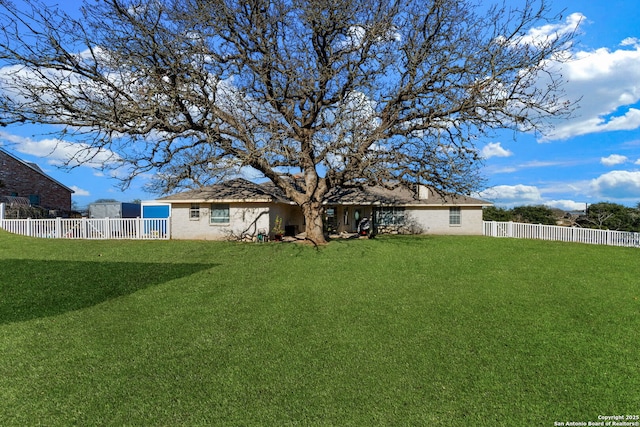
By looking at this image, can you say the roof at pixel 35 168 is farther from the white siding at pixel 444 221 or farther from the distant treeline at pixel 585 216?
the distant treeline at pixel 585 216

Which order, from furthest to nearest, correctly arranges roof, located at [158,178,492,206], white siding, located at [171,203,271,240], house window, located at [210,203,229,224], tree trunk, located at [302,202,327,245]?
house window, located at [210,203,229,224], white siding, located at [171,203,271,240], roof, located at [158,178,492,206], tree trunk, located at [302,202,327,245]

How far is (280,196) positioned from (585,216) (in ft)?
79.7

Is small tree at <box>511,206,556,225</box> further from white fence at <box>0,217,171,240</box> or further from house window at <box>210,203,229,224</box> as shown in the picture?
white fence at <box>0,217,171,240</box>

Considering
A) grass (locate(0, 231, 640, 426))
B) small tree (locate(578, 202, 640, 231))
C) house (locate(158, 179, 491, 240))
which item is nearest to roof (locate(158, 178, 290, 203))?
house (locate(158, 179, 491, 240))

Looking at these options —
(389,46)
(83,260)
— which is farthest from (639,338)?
(83,260)

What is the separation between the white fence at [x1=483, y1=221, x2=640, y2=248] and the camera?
19123mm

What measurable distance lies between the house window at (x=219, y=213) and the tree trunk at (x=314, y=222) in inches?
183

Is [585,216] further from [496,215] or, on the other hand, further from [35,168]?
[35,168]

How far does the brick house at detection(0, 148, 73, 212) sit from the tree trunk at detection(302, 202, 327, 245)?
23135mm

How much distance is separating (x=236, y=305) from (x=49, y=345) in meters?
3.03

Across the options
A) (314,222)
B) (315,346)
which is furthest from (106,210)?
(315,346)

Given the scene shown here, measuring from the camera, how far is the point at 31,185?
28797mm

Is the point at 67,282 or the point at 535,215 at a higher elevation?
the point at 535,215

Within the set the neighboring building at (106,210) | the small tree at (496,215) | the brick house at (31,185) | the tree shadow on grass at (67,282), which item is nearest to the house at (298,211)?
the tree shadow on grass at (67,282)
